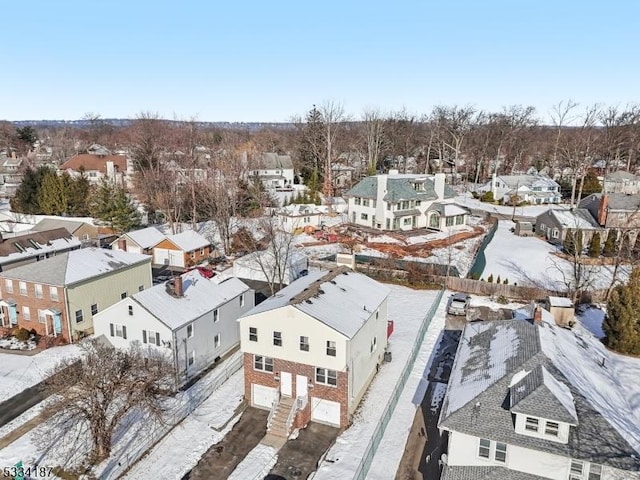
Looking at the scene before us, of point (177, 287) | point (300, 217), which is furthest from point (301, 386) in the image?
point (300, 217)

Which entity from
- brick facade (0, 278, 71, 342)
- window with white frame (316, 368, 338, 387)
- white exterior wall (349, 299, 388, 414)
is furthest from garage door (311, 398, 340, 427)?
brick facade (0, 278, 71, 342)

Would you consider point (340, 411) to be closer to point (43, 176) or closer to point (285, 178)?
point (43, 176)

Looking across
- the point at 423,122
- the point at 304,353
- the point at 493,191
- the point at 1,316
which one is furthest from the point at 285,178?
the point at 304,353

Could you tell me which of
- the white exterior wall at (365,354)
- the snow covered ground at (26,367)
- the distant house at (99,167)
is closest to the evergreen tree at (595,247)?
the white exterior wall at (365,354)

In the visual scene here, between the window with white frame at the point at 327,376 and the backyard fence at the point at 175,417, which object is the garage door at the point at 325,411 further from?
the backyard fence at the point at 175,417

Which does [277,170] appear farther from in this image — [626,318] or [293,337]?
[293,337]

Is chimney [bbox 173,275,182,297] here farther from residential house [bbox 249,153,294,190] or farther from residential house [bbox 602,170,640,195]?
residential house [bbox 602,170,640,195]
